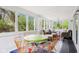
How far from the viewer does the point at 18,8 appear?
4074 mm

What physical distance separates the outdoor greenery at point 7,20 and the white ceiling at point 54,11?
1.49 ft

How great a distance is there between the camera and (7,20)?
414cm

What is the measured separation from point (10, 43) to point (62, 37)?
1465 millimetres

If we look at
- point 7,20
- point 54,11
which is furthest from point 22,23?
point 54,11

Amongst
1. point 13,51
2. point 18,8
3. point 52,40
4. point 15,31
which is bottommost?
point 13,51

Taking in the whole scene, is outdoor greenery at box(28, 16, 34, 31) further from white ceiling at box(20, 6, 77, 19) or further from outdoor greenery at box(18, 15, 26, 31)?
white ceiling at box(20, 6, 77, 19)

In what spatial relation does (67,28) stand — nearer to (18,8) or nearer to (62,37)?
(62,37)

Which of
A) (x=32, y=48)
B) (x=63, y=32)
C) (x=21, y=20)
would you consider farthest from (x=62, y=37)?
(x=21, y=20)

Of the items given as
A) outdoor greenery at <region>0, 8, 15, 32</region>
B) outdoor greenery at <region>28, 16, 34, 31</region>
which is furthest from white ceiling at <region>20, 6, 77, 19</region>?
outdoor greenery at <region>0, 8, 15, 32</region>

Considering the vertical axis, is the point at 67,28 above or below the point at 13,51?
above

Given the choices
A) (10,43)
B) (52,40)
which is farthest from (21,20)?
(52,40)

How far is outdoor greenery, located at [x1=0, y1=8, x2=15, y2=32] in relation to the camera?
4.06m

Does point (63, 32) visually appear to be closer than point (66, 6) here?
No

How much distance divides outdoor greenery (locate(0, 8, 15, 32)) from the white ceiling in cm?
45
